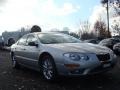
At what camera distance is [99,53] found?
25.3ft

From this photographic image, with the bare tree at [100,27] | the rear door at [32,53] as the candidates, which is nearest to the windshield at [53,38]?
the rear door at [32,53]

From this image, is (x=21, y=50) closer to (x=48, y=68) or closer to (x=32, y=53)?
(x=32, y=53)

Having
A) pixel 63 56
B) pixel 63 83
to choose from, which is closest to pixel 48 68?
pixel 63 83

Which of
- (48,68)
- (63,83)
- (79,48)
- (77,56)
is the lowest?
(63,83)

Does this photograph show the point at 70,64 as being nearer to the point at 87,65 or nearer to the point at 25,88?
the point at 87,65

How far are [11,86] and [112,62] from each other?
9.36 ft

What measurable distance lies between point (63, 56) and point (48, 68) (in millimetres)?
924

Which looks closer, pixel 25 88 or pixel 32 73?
pixel 25 88

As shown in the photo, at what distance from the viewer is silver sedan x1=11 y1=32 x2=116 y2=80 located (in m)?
7.54

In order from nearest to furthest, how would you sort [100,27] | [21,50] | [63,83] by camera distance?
[63,83] < [21,50] < [100,27]

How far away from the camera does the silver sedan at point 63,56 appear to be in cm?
754

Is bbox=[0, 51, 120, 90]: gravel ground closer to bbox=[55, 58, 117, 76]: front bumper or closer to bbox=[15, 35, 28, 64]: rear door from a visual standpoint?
bbox=[55, 58, 117, 76]: front bumper

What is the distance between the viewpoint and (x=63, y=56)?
7.72m

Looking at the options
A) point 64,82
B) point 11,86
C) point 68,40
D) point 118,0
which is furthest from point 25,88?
point 118,0
